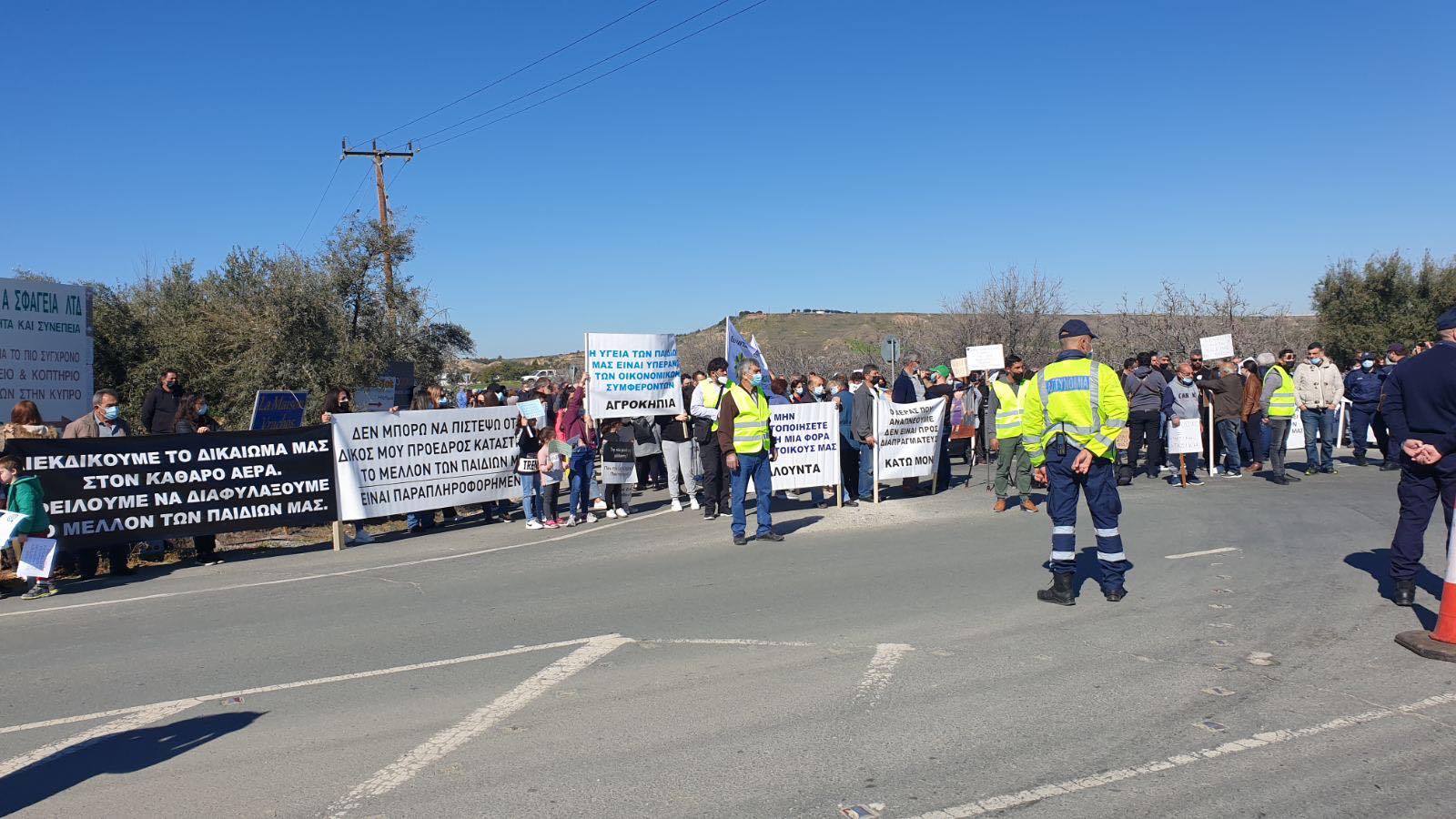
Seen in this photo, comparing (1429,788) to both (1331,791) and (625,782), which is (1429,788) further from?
(625,782)

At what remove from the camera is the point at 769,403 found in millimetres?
13695

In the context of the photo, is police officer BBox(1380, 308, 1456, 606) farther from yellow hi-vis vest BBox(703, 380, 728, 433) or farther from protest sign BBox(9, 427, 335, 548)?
protest sign BBox(9, 427, 335, 548)

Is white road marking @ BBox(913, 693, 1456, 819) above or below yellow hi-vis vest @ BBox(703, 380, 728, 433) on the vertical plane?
below

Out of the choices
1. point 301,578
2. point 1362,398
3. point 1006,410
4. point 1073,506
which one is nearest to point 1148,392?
point 1006,410

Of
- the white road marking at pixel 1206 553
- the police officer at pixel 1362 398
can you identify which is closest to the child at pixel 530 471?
the white road marking at pixel 1206 553

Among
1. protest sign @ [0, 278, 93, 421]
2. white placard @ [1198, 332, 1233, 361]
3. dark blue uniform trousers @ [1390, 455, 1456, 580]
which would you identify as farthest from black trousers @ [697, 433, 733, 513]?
white placard @ [1198, 332, 1233, 361]

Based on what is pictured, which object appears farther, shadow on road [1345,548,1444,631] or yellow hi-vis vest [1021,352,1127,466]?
yellow hi-vis vest [1021,352,1127,466]

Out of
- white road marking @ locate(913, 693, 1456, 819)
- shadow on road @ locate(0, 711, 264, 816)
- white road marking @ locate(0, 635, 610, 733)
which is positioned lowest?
white road marking @ locate(913, 693, 1456, 819)

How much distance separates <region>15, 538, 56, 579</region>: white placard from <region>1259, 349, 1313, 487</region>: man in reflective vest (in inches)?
634

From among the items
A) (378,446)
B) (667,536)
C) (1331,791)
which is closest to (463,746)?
(1331,791)

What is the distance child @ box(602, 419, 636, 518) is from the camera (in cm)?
1376

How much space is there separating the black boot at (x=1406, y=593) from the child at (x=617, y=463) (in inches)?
360

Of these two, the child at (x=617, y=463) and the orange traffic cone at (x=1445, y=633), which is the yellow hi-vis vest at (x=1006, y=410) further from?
the orange traffic cone at (x=1445, y=633)

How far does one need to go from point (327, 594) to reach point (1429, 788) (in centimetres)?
815
